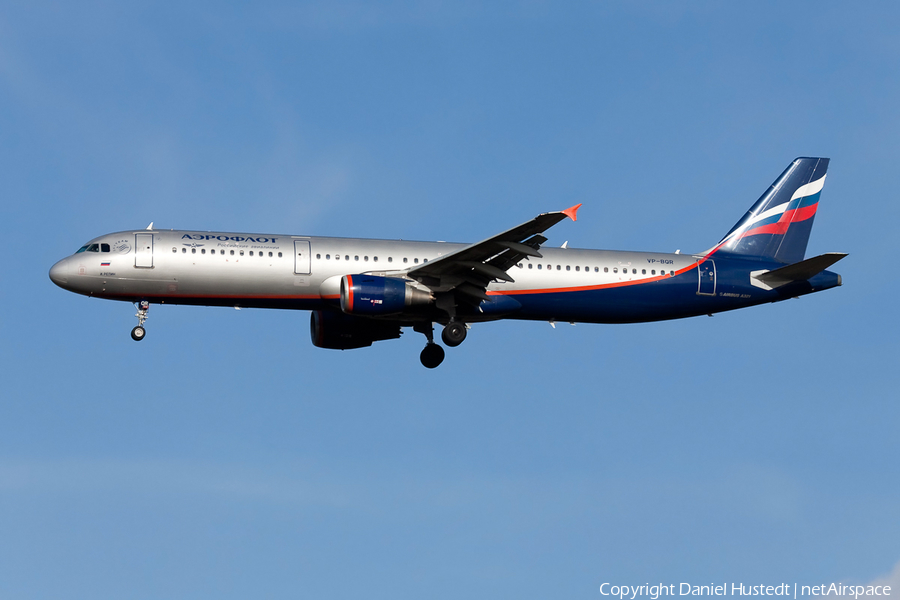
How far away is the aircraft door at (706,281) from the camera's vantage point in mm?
38719

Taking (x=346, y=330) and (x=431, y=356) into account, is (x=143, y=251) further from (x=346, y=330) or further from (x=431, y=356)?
(x=431, y=356)

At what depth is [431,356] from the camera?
1502 inches

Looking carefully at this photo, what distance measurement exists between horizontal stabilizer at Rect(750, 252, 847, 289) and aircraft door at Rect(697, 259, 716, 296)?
62.0 inches

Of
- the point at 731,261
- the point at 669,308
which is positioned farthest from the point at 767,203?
the point at 669,308

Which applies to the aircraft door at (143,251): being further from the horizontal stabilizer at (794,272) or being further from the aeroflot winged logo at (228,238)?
the horizontal stabilizer at (794,272)

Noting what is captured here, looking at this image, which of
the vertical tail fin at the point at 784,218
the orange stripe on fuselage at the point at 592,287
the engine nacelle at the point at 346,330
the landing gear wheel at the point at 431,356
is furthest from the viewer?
the vertical tail fin at the point at 784,218

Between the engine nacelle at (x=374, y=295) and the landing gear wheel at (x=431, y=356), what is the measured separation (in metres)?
4.24

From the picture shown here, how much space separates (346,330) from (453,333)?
5710 millimetres

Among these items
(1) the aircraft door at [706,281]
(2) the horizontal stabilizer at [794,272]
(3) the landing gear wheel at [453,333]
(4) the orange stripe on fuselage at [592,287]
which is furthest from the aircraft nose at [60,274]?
(2) the horizontal stabilizer at [794,272]

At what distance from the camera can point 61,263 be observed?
35.4 meters

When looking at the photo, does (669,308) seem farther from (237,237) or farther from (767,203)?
(237,237)

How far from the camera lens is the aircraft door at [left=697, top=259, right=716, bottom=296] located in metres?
38.7

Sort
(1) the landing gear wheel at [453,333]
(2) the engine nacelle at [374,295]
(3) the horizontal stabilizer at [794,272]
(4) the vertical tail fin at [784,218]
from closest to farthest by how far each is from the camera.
Result: 1. (2) the engine nacelle at [374,295]
2. (1) the landing gear wheel at [453,333]
3. (3) the horizontal stabilizer at [794,272]
4. (4) the vertical tail fin at [784,218]

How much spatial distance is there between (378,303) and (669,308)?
39.0ft
